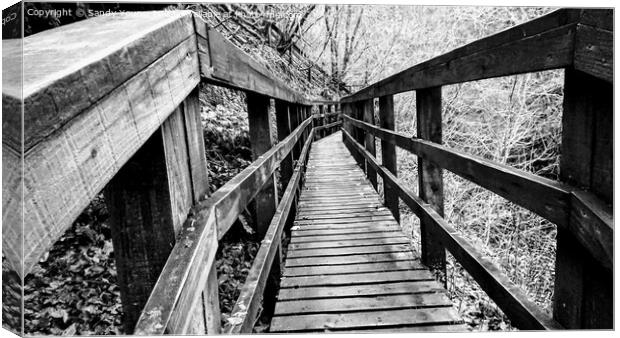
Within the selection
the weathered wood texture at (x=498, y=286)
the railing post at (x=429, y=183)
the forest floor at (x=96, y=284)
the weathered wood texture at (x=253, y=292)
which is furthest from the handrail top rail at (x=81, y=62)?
the forest floor at (x=96, y=284)

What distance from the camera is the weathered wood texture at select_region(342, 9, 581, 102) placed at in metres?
0.96

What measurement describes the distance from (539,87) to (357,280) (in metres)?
6.45

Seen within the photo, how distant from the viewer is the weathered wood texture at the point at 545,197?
35.8 inches

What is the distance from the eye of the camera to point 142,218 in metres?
0.93

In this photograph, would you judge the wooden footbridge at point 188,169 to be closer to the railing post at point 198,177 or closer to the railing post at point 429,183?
the railing post at point 198,177

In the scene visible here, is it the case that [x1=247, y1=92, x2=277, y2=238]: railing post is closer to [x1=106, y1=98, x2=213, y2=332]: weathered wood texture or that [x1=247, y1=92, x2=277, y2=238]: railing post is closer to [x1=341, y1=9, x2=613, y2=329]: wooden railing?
[x1=341, y1=9, x2=613, y2=329]: wooden railing

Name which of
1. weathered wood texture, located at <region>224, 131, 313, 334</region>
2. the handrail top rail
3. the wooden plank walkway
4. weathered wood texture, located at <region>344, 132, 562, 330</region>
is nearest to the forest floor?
the wooden plank walkway

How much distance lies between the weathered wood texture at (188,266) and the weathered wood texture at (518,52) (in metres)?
0.86

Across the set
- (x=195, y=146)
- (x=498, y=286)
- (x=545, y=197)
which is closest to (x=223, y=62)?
(x=195, y=146)

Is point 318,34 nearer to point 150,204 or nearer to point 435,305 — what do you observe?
point 435,305

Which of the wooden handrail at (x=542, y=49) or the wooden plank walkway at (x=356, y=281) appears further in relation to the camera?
the wooden plank walkway at (x=356, y=281)

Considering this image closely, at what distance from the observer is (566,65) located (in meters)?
0.96

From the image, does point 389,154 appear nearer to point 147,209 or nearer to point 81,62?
point 147,209

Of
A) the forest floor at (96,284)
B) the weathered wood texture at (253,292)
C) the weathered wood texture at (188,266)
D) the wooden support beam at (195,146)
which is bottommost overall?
the forest floor at (96,284)
